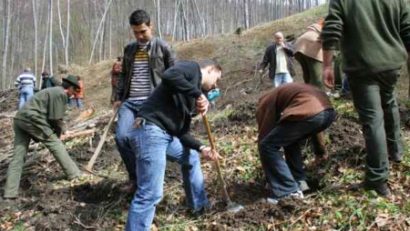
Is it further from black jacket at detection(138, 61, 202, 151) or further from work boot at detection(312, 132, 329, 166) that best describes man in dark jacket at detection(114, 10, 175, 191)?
work boot at detection(312, 132, 329, 166)

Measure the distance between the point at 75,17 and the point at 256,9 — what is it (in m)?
18.8

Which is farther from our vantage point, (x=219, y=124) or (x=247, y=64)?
(x=247, y=64)

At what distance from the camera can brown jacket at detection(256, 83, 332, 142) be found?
4516mm


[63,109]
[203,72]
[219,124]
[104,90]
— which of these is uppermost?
[203,72]

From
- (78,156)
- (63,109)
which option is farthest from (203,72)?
(78,156)

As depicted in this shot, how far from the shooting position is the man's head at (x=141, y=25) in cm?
532

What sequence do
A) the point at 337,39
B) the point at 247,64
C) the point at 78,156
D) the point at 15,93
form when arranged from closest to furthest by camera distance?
the point at 337,39, the point at 78,156, the point at 247,64, the point at 15,93

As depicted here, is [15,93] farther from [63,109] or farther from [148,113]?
[148,113]

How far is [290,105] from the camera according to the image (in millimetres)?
4633

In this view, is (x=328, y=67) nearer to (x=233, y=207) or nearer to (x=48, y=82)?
A: (x=233, y=207)

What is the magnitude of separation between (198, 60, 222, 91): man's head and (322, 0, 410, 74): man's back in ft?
3.24

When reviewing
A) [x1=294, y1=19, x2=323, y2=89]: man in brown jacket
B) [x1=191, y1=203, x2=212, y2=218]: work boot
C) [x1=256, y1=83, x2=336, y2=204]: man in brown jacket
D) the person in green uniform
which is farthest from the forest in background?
[x1=256, y1=83, x2=336, y2=204]: man in brown jacket

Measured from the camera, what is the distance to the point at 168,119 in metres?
4.47

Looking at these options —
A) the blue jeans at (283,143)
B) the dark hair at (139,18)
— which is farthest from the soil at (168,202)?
the dark hair at (139,18)
